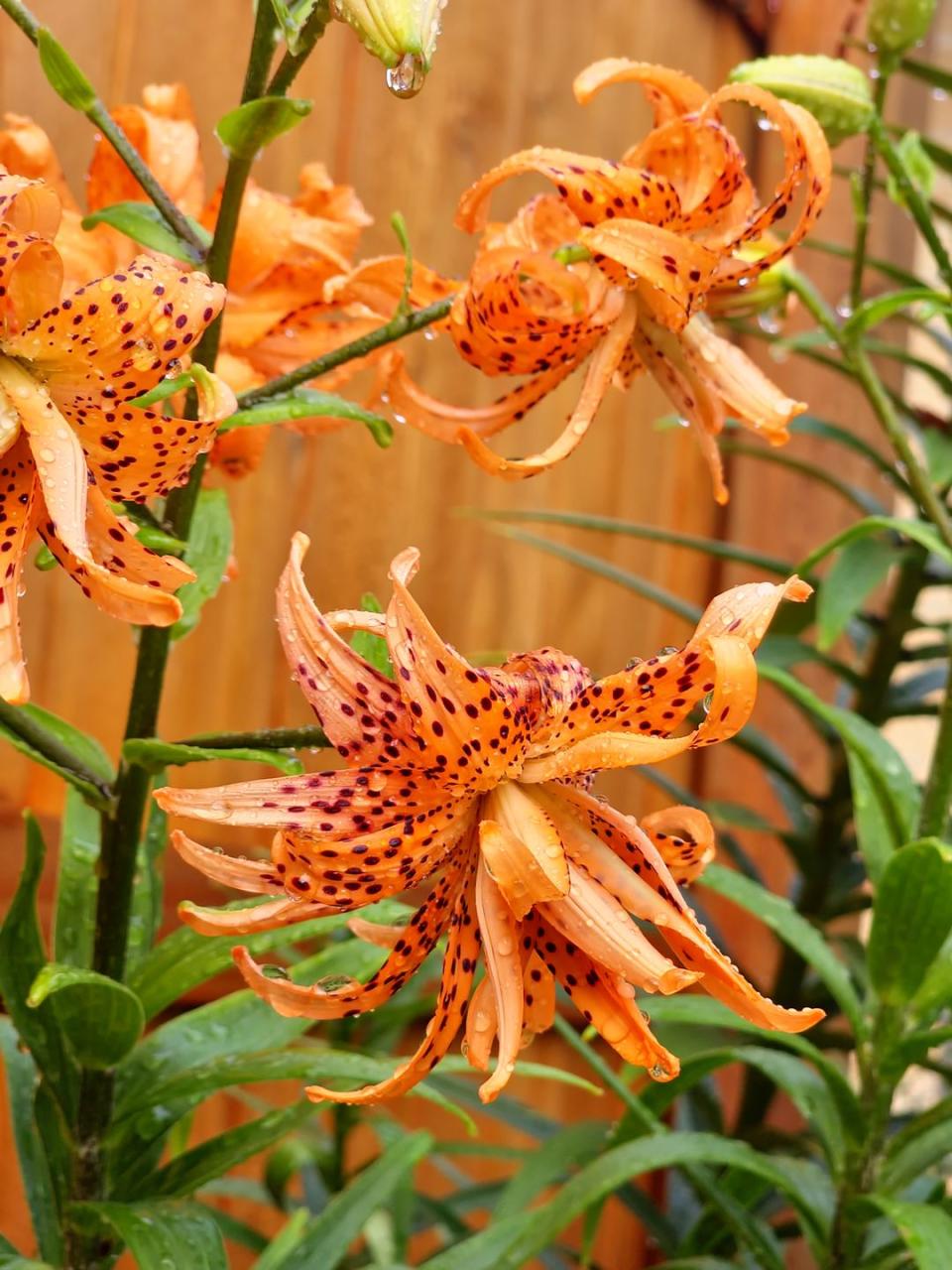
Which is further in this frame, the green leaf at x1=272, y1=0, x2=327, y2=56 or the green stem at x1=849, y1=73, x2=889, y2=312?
the green stem at x1=849, y1=73, x2=889, y2=312

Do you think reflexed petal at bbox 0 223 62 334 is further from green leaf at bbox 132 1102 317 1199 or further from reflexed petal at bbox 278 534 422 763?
green leaf at bbox 132 1102 317 1199

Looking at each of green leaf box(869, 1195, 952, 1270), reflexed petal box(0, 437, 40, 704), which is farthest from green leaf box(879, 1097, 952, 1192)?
reflexed petal box(0, 437, 40, 704)

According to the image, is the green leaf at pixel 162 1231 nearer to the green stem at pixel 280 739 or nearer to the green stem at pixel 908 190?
the green stem at pixel 280 739

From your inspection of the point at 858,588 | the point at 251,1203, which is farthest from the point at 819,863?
the point at 251,1203

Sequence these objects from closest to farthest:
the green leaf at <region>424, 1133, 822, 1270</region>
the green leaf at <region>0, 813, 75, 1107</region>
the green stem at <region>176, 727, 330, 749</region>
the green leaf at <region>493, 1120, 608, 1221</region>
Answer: the green stem at <region>176, 727, 330, 749</region>, the green leaf at <region>0, 813, 75, 1107</region>, the green leaf at <region>424, 1133, 822, 1270</region>, the green leaf at <region>493, 1120, 608, 1221</region>

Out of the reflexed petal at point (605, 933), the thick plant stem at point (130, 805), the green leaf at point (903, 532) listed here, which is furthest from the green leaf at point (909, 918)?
the thick plant stem at point (130, 805)

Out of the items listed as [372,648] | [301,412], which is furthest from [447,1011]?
[301,412]

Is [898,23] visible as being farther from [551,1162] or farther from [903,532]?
[551,1162]
